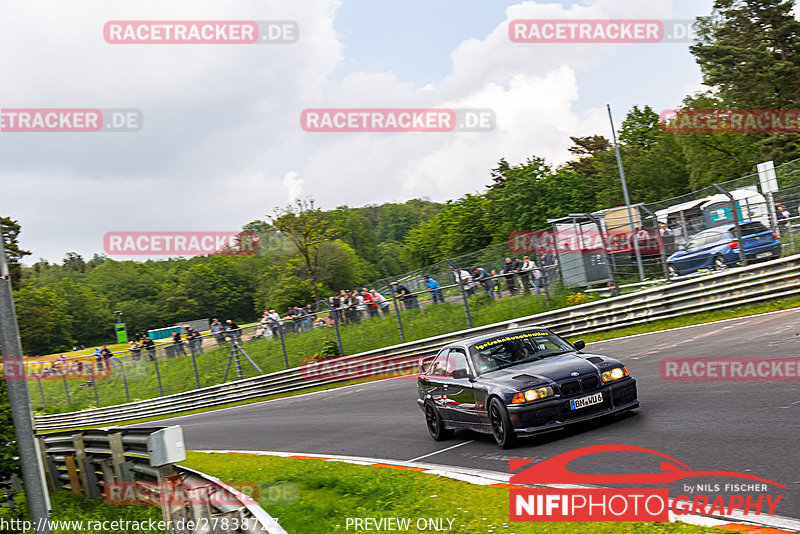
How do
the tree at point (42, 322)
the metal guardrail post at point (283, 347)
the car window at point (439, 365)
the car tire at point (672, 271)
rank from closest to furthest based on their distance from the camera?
1. the car window at point (439, 365)
2. the car tire at point (672, 271)
3. the metal guardrail post at point (283, 347)
4. the tree at point (42, 322)

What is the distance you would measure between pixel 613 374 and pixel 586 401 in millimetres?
531

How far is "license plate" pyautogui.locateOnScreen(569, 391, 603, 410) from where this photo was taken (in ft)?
29.9

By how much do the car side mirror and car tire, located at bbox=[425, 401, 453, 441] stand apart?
877mm

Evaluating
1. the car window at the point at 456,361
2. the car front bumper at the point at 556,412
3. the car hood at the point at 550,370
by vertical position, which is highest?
the car window at the point at 456,361

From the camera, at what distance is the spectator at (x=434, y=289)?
23.1 metres

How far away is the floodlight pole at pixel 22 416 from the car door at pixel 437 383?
6733mm

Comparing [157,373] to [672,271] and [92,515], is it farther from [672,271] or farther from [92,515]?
[92,515]

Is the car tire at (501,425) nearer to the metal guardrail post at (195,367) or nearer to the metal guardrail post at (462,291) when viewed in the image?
the metal guardrail post at (462,291)

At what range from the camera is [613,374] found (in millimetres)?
9383

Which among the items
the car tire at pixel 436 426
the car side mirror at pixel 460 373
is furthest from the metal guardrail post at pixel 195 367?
the car side mirror at pixel 460 373

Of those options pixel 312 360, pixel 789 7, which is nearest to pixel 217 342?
pixel 312 360

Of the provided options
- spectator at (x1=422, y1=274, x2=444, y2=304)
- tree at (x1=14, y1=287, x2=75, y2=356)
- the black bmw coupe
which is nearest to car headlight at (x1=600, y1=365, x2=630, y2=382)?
the black bmw coupe

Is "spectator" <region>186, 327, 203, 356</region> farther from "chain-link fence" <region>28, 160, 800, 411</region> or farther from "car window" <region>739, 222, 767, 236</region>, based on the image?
"car window" <region>739, 222, 767, 236</region>

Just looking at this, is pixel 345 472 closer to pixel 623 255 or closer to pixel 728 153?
pixel 623 255
